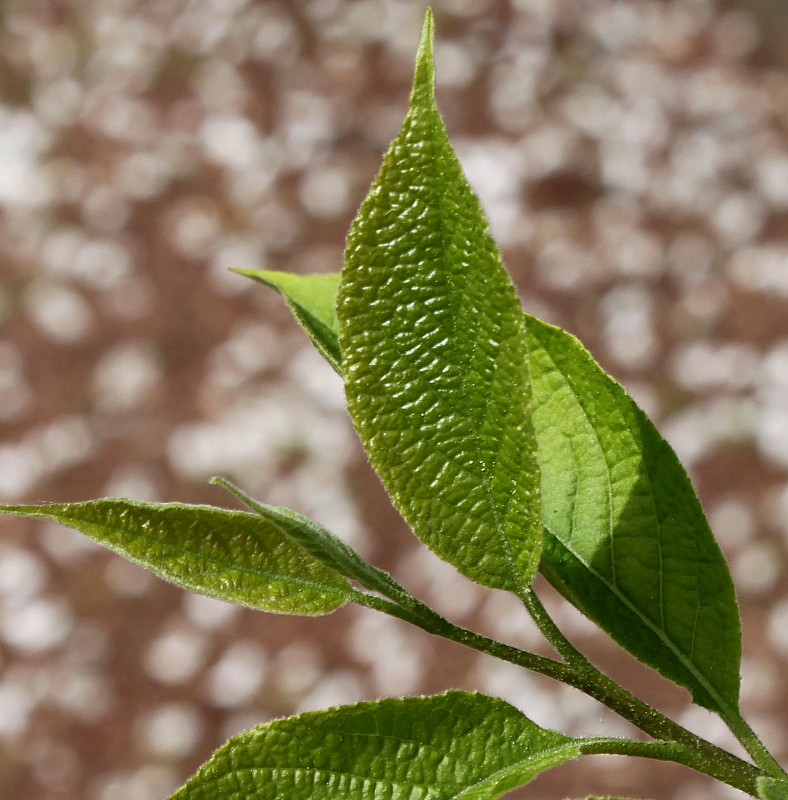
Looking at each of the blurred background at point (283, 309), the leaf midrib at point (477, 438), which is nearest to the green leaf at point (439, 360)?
the leaf midrib at point (477, 438)

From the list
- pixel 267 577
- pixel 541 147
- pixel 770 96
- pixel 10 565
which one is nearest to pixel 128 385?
pixel 10 565

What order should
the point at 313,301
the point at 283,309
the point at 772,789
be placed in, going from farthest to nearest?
the point at 283,309 → the point at 313,301 → the point at 772,789

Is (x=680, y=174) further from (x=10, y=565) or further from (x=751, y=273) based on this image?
(x=10, y=565)

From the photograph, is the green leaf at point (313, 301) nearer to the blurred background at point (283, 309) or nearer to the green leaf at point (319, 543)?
the green leaf at point (319, 543)

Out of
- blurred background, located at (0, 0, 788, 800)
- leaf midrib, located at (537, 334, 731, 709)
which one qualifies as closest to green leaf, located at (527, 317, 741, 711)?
leaf midrib, located at (537, 334, 731, 709)

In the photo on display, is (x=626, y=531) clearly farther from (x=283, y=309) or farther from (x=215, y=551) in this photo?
(x=283, y=309)

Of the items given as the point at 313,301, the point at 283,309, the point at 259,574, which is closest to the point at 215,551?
the point at 259,574

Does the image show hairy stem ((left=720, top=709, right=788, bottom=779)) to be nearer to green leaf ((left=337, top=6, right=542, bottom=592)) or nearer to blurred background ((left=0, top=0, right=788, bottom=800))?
green leaf ((left=337, top=6, right=542, bottom=592))
